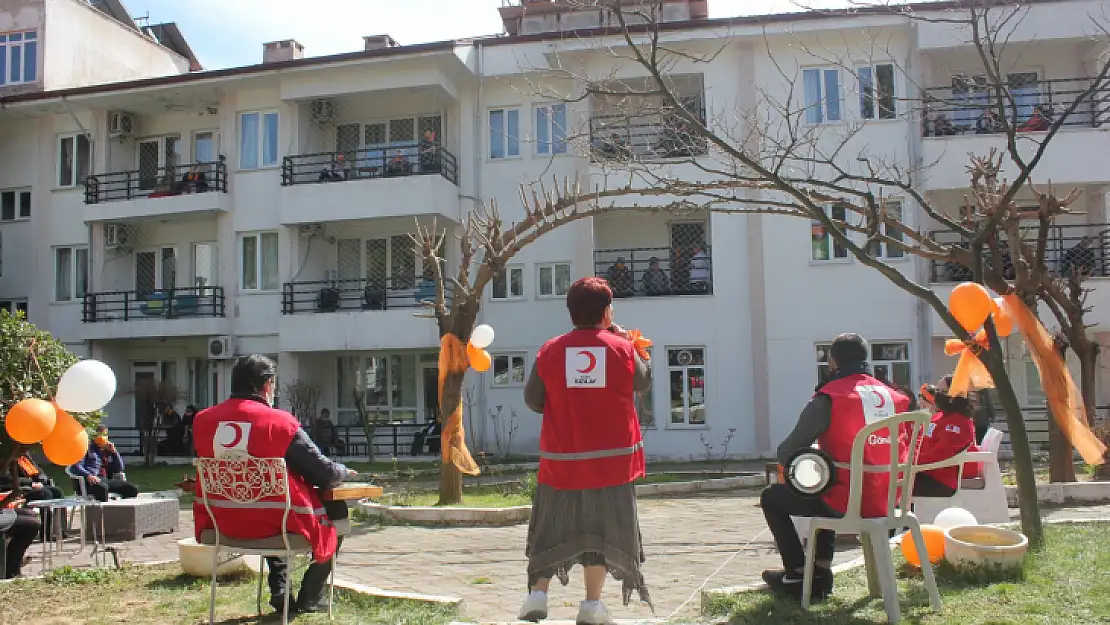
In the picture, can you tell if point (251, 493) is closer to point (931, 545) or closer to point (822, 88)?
point (931, 545)

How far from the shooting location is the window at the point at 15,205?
87.0 feet

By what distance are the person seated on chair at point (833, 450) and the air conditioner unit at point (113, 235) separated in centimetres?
2420

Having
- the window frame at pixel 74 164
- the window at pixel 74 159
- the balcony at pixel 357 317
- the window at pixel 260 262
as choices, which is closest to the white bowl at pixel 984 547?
the balcony at pixel 357 317

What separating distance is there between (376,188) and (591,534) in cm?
1890

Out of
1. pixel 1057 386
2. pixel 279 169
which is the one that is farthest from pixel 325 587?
pixel 279 169

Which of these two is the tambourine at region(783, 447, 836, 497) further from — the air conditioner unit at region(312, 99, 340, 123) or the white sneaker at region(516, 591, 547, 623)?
the air conditioner unit at region(312, 99, 340, 123)

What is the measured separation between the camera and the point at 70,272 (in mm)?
25906

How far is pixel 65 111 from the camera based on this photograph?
25.7m

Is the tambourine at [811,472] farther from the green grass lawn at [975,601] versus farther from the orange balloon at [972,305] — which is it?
the orange balloon at [972,305]

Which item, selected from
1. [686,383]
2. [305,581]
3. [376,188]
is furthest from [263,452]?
[376,188]

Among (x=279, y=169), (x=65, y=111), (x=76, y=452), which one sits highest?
(x=65, y=111)

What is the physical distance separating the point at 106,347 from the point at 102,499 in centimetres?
1653

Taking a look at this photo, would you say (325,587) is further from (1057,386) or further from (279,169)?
(279,169)

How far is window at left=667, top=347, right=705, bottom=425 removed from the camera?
2077 centimetres
